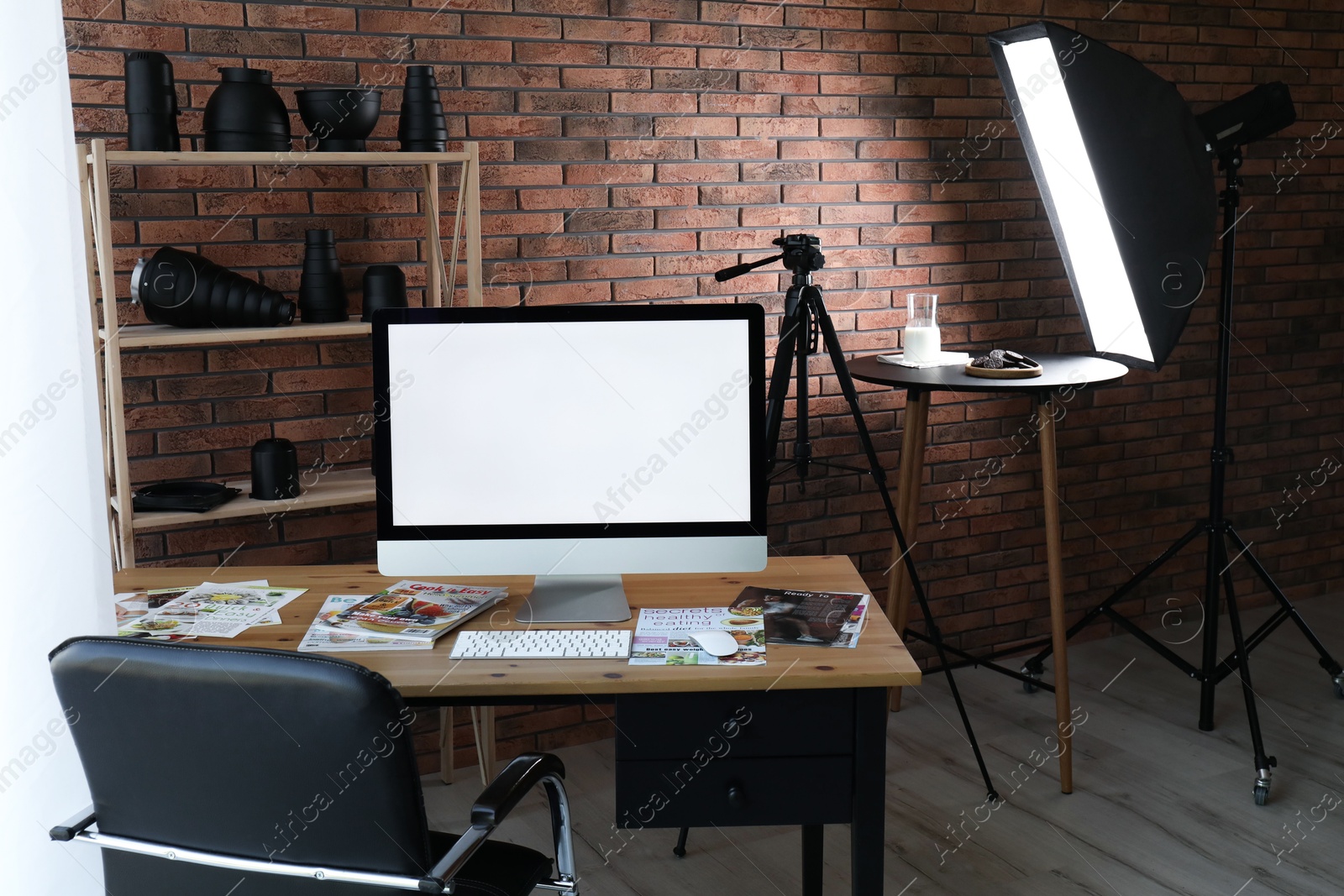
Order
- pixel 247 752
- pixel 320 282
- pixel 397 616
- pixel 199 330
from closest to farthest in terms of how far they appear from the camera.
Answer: pixel 247 752 → pixel 397 616 → pixel 199 330 → pixel 320 282

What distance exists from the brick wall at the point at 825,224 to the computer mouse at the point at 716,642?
1358mm

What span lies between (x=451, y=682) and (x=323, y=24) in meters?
1.72

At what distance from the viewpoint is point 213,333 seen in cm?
235

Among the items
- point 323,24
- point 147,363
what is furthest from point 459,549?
point 323,24

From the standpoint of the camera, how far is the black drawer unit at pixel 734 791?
1.64m

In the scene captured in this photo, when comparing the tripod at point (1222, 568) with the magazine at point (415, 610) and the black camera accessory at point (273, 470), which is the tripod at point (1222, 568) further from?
the black camera accessory at point (273, 470)

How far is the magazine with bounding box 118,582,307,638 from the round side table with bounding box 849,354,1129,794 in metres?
1.51

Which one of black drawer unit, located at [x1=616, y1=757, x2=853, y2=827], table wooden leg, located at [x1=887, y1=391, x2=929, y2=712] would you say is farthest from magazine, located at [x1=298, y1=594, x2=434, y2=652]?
table wooden leg, located at [x1=887, y1=391, x2=929, y2=712]

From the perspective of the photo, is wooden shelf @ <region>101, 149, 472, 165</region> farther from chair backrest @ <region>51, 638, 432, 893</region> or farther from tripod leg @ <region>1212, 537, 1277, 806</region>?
tripod leg @ <region>1212, 537, 1277, 806</region>

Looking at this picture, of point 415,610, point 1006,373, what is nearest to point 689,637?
point 415,610

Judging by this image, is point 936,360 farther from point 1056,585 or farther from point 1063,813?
point 1063,813

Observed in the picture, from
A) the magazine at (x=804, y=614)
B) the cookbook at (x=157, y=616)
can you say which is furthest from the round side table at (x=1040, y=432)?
the cookbook at (x=157, y=616)

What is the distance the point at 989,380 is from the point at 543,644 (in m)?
1.46

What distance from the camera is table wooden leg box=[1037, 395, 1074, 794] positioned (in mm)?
2799
